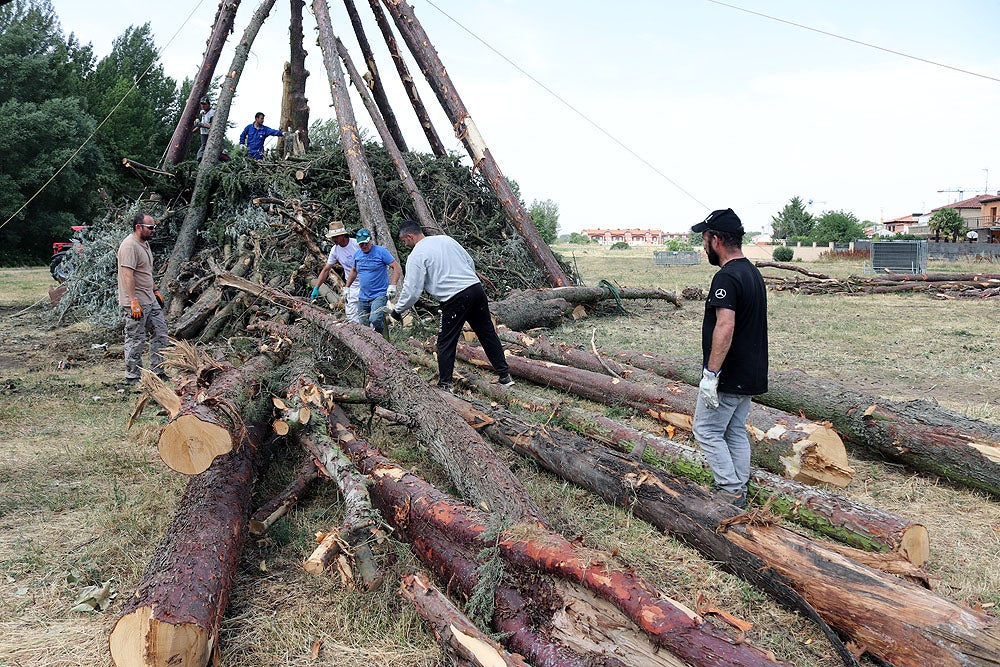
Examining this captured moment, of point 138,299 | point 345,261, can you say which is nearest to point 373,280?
point 345,261

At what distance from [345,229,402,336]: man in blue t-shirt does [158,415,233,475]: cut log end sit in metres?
3.47

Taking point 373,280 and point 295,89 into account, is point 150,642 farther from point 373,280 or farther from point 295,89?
point 295,89

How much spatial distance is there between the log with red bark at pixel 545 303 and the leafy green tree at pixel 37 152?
2519 cm

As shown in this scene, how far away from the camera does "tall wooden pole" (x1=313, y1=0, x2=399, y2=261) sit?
9.17m

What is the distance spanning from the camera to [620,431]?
439cm

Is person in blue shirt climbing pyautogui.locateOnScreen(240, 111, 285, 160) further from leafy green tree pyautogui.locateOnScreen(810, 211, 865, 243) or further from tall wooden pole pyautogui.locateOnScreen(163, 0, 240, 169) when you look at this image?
leafy green tree pyautogui.locateOnScreen(810, 211, 865, 243)

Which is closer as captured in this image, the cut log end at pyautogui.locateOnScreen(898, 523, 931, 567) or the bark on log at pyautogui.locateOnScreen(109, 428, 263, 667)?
the bark on log at pyautogui.locateOnScreen(109, 428, 263, 667)

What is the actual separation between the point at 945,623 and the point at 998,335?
26.9 ft

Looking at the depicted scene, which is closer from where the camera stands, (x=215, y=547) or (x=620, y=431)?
(x=215, y=547)

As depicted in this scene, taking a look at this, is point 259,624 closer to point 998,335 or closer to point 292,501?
point 292,501

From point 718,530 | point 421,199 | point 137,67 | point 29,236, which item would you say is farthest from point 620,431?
point 137,67

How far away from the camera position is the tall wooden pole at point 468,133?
10797mm

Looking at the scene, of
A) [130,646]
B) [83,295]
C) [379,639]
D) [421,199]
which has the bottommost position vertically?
[379,639]

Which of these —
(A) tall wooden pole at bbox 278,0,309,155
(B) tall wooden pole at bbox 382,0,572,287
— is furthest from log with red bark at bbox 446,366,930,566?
(A) tall wooden pole at bbox 278,0,309,155
